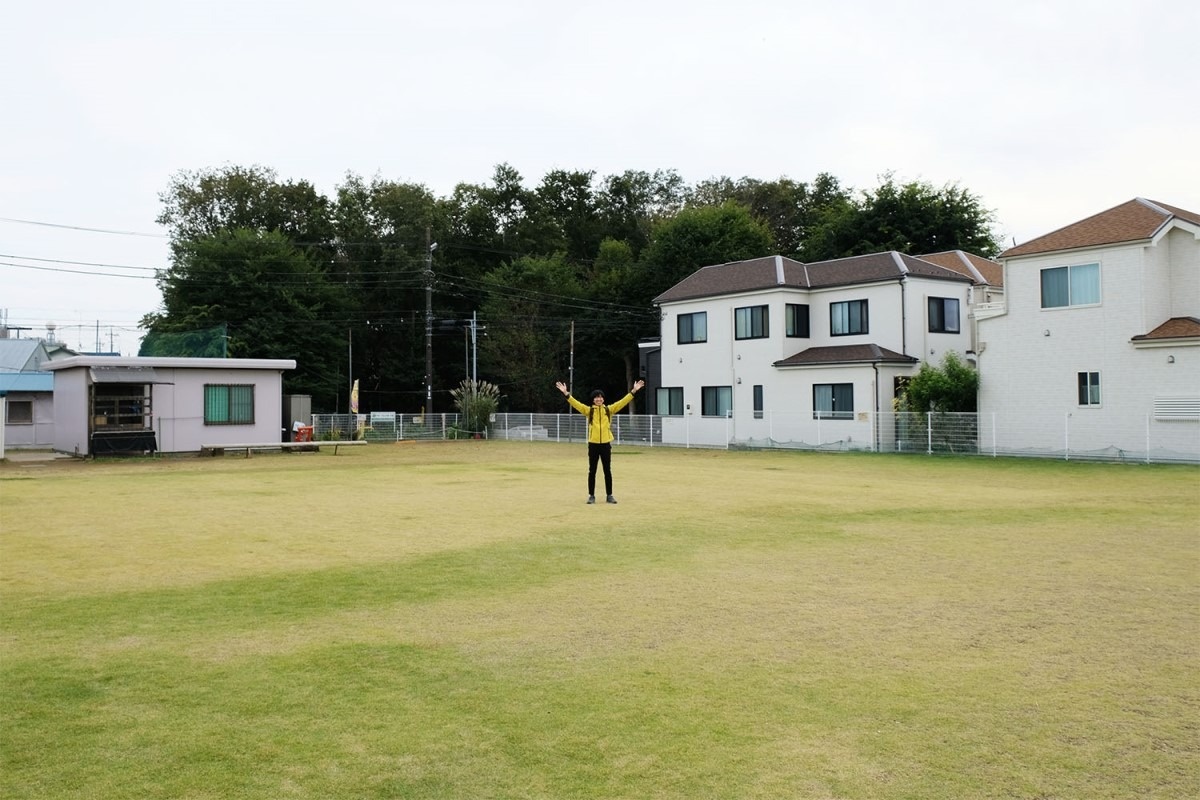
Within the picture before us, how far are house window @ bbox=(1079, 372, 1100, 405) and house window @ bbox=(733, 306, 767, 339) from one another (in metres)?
11.3

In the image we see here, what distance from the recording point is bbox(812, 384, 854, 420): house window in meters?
30.5

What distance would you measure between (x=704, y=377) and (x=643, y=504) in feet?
72.2

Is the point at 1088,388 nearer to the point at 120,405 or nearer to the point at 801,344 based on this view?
the point at 801,344

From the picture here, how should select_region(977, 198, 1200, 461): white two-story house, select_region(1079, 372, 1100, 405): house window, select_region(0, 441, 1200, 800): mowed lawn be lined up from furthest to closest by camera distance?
select_region(1079, 372, 1100, 405): house window → select_region(977, 198, 1200, 461): white two-story house → select_region(0, 441, 1200, 800): mowed lawn

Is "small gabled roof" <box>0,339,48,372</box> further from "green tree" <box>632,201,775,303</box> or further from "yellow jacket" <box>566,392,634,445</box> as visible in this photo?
"yellow jacket" <box>566,392,634,445</box>

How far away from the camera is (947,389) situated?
27.4 metres

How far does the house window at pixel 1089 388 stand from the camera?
963 inches

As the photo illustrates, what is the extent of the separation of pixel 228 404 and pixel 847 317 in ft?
68.8

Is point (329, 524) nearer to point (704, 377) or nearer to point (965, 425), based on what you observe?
point (965, 425)

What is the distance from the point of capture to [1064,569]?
861cm

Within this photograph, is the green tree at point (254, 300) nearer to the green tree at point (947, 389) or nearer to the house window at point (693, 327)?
the house window at point (693, 327)

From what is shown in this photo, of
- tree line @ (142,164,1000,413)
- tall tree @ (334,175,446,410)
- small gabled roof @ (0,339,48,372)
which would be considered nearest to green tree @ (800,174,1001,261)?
tree line @ (142,164,1000,413)

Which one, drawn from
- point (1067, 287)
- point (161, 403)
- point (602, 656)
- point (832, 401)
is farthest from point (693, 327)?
point (602, 656)

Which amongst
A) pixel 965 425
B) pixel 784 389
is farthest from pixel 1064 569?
pixel 784 389
